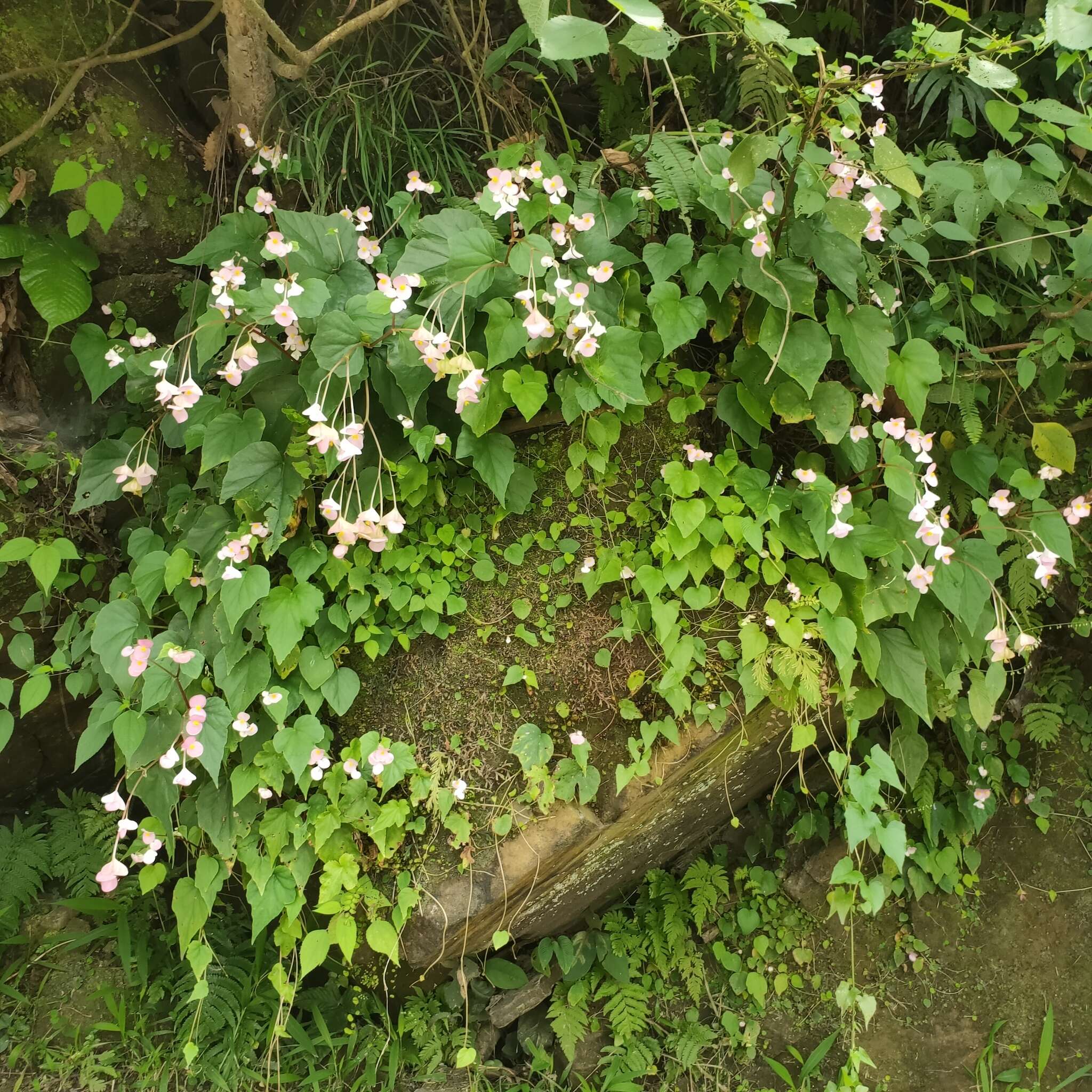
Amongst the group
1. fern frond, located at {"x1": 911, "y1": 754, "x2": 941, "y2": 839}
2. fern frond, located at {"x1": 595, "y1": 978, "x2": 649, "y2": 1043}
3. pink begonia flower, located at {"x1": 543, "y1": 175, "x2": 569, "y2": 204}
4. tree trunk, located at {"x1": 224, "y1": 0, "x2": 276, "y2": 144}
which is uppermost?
tree trunk, located at {"x1": 224, "y1": 0, "x2": 276, "y2": 144}

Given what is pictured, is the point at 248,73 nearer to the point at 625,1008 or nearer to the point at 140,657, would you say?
the point at 140,657

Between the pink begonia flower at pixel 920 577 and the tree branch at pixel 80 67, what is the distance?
2.77 meters

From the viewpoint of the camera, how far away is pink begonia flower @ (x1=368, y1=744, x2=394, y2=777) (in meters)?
2.11

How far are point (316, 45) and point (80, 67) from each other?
761mm

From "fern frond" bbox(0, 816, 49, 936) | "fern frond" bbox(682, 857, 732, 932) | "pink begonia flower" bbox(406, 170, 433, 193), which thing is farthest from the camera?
"fern frond" bbox(682, 857, 732, 932)

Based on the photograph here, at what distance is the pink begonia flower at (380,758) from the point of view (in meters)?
2.11

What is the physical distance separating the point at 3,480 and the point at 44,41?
4.55ft

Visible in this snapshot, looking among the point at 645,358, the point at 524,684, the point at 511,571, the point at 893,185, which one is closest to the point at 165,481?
the point at 511,571

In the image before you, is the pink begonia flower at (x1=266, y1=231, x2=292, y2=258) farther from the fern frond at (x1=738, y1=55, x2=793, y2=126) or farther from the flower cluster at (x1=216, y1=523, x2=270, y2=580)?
the fern frond at (x1=738, y1=55, x2=793, y2=126)

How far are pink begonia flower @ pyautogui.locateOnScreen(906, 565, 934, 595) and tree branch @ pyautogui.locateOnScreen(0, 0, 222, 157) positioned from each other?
2773 mm

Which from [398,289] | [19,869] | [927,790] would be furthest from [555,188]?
[19,869]

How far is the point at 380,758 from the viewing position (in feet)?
6.93

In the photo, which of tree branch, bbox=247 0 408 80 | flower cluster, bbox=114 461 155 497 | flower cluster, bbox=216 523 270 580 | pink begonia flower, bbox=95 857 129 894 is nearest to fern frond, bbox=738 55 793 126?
tree branch, bbox=247 0 408 80

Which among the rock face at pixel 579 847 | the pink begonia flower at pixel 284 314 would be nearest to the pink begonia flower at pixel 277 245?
the pink begonia flower at pixel 284 314
